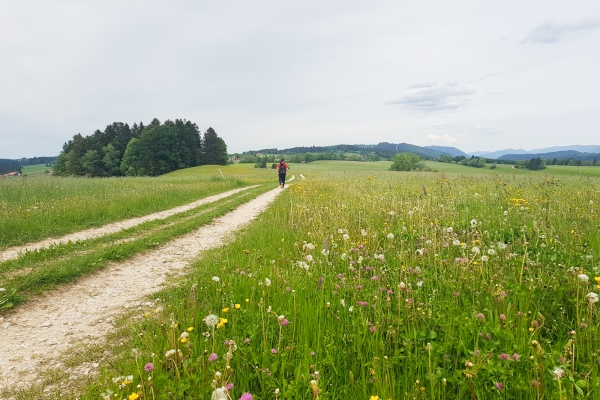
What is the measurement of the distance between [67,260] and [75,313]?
8.87 feet

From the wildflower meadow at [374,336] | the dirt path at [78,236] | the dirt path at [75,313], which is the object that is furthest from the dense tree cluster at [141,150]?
the wildflower meadow at [374,336]

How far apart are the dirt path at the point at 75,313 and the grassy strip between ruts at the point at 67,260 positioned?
0.80 ft

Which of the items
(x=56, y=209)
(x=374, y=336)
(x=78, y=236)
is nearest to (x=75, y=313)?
(x=374, y=336)

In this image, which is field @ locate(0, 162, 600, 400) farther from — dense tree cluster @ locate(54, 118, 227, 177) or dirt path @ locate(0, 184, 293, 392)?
dense tree cluster @ locate(54, 118, 227, 177)

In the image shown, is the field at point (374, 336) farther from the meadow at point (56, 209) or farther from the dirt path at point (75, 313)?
the meadow at point (56, 209)

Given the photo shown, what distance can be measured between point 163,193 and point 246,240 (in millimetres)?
13051

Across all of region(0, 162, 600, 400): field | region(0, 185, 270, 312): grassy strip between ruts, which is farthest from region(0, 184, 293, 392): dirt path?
region(0, 162, 600, 400): field

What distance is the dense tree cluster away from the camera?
78.6 meters

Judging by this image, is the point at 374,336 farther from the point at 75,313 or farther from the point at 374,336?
the point at 75,313

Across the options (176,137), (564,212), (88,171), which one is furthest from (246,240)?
(88,171)

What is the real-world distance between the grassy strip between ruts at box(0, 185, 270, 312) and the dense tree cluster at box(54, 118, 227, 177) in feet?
237

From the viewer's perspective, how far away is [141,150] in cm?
7838

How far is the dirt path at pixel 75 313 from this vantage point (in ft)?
10.7

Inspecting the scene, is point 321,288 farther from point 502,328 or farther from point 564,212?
point 564,212
